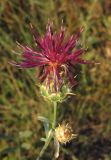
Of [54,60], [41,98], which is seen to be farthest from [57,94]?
[41,98]

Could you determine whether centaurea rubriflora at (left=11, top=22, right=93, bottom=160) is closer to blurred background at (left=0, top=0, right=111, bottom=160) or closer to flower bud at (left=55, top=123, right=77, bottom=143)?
flower bud at (left=55, top=123, right=77, bottom=143)

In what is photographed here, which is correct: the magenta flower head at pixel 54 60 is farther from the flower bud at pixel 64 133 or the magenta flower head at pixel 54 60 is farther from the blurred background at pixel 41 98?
the blurred background at pixel 41 98

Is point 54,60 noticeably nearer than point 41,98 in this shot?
Yes

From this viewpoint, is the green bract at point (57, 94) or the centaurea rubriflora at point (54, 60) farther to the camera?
the green bract at point (57, 94)

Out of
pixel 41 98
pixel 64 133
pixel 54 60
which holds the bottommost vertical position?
pixel 64 133

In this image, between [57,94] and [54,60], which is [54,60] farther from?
[57,94]

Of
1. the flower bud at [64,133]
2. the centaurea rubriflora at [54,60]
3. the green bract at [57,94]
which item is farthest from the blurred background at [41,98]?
the centaurea rubriflora at [54,60]

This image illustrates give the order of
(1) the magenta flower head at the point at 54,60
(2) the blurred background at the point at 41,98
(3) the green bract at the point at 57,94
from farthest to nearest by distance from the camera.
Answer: (2) the blurred background at the point at 41,98 → (3) the green bract at the point at 57,94 → (1) the magenta flower head at the point at 54,60

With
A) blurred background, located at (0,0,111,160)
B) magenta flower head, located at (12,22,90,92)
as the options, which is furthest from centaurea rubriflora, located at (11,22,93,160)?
blurred background, located at (0,0,111,160)
